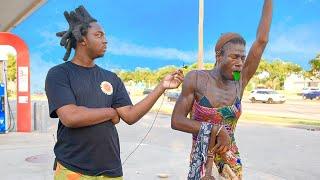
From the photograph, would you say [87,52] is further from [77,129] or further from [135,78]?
[135,78]

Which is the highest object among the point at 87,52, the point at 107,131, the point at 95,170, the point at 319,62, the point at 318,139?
the point at 319,62

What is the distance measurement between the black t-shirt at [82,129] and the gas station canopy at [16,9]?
1597cm

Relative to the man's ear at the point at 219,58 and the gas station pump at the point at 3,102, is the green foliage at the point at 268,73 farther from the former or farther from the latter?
the man's ear at the point at 219,58

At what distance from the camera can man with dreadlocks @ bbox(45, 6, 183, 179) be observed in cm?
240

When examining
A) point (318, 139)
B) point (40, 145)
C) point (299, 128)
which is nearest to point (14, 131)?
point (40, 145)

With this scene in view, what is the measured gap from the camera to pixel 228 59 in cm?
261

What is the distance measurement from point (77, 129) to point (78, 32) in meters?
0.57

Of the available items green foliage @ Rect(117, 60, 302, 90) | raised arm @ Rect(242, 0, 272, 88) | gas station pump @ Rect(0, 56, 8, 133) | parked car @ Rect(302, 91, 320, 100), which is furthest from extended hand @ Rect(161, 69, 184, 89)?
green foliage @ Rect(117, 60, 302, 90)

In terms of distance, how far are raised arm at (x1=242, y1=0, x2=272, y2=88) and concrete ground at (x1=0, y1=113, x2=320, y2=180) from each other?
400 cm

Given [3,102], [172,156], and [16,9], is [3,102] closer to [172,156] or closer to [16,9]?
[172,156]

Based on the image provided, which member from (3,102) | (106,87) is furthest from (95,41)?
(3,102)

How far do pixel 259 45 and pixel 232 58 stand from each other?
0.37 metres

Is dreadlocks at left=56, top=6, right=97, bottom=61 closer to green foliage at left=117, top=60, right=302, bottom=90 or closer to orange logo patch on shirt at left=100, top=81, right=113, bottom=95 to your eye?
orange logo patch on shirt at left=100, top=81, right=113, bottom=95

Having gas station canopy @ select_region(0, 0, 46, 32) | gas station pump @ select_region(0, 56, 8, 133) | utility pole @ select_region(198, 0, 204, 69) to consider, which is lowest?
gas station pump @ select_region(0, 56, 8, 133)
